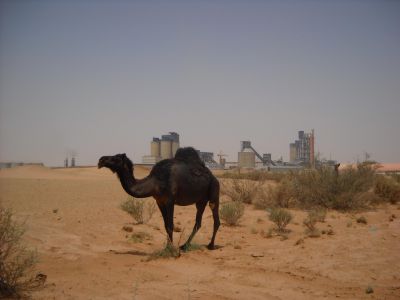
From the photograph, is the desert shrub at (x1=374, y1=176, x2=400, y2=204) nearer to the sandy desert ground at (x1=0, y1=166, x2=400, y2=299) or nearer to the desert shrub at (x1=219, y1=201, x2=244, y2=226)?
the sandy desert ground at (x1=0, y1=166, x2=400, y2=299)

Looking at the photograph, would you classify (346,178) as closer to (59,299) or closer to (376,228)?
(376,228)

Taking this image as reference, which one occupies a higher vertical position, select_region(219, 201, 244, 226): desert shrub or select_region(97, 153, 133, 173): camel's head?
select_region(97, 153, 133, 173): camel's head

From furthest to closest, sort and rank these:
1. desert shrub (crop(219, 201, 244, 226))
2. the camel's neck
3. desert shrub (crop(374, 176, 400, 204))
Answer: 1. desert shrub (crop(374, 176, 400, 204))
2. desert shrub (crop(219, 201, 244, 226))
3. the camel's neck

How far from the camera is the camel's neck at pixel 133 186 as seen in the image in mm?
8523

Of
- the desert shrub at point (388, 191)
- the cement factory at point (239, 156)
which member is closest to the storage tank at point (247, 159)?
the cement factory at point (239, 156)

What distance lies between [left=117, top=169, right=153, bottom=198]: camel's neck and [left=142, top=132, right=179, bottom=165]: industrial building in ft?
209

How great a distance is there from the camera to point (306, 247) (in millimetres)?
9891

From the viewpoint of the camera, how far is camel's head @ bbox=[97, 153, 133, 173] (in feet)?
27.4

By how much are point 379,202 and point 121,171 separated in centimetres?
1724

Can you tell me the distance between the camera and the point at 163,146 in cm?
7931

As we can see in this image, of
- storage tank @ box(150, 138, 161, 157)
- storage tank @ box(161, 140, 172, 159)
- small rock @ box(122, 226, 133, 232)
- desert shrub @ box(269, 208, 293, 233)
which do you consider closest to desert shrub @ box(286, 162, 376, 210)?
desert shrub @ box(269, 208, 293, 233)

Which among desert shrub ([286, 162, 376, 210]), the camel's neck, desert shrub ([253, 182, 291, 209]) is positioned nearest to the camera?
the camel's neck

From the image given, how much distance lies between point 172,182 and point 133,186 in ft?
3.30

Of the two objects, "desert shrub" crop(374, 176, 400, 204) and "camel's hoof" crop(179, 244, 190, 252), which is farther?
"desert shrub" crop(374, 176, 400, 204)
